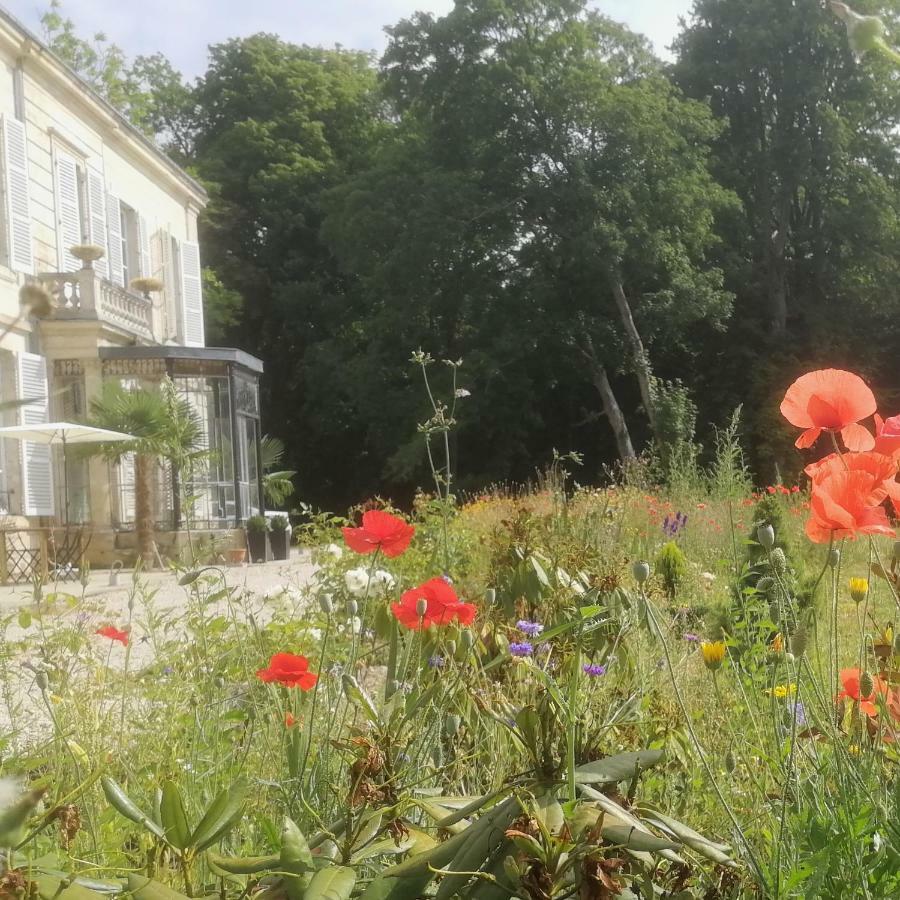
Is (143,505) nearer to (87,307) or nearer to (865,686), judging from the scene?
(87,307)

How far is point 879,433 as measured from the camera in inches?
65.8

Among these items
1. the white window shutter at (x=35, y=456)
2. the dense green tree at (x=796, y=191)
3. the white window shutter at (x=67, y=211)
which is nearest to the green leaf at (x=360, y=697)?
the white window shutter at (x=35, y=456)

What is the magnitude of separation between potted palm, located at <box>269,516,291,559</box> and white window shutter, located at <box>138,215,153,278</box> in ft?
16.6

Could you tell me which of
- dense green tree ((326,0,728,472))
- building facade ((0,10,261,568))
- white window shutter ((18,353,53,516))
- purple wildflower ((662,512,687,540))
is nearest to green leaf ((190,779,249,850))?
purple wildflower ((662,512,687,540))

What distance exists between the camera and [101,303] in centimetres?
1543

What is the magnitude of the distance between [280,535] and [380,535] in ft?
43.1

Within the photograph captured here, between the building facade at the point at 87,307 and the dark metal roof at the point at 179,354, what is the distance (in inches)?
0.8

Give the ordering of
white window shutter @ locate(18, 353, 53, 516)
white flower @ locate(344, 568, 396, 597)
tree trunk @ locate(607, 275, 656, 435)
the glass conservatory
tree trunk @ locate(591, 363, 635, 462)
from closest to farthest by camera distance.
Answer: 1. white flower @ locate(344, 568, 396, 597)
2. white window shutter @ locate(18, 353, 53, 516)
3. the glass conservatory
4. tree trunk @ locate(607, 275, 656, 435)
5. tree trunk @ locate(591, 363, 635, 462)

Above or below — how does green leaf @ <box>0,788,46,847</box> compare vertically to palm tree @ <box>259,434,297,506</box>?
below

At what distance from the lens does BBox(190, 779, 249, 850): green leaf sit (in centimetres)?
146

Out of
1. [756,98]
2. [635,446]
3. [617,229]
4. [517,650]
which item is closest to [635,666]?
[517,650]

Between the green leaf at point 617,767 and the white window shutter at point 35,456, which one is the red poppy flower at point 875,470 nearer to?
the green leaf at point 617,767

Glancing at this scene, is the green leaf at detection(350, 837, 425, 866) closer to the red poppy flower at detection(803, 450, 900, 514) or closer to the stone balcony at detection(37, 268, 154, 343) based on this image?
the red poppy flower at detection(803, 450, 900, 514)

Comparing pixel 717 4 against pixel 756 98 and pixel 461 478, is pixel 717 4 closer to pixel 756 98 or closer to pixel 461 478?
pixel 756 98
